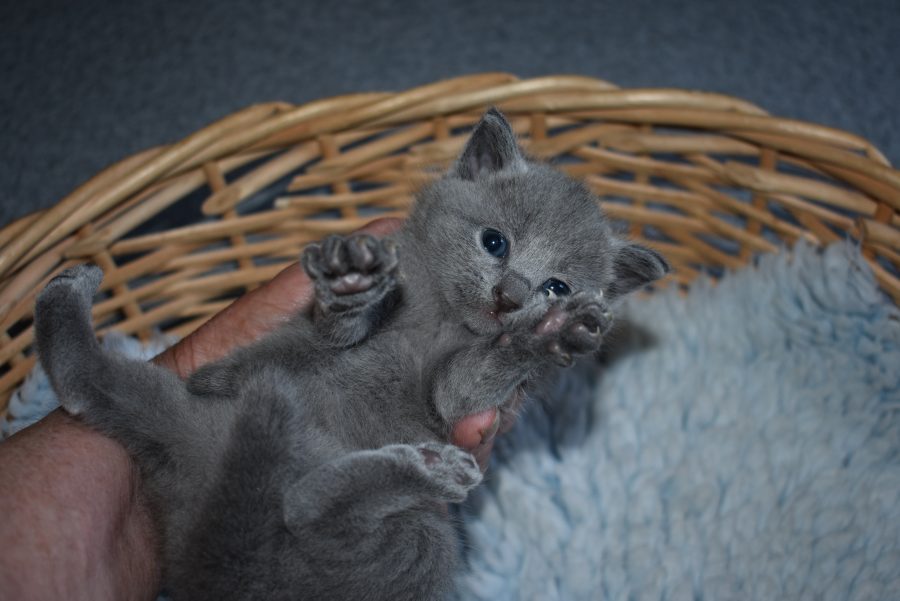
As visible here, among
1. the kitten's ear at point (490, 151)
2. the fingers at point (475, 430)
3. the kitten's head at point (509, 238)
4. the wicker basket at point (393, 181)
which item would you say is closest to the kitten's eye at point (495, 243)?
the kitten's head at point (509, 238)

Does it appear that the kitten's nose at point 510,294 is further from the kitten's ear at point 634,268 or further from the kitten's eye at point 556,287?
the kitten's ear at point 634,268

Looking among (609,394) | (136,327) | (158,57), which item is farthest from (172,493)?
(158,57)

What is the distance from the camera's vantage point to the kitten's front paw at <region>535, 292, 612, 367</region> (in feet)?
4.00

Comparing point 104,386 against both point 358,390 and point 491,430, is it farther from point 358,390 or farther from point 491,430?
point 491,430

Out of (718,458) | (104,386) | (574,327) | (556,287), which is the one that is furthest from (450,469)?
(718,458)

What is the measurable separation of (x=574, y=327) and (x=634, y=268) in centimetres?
41

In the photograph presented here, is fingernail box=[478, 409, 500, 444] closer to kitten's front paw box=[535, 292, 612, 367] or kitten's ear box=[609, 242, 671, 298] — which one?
kitten's front paw box=[535, 292, 612, 367]

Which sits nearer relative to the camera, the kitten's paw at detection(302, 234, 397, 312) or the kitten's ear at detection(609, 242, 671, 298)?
the kitten's paw at detection(302, 234, 397, 312)

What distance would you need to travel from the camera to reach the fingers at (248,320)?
1.62 m

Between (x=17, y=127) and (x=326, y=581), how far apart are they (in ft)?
7.27

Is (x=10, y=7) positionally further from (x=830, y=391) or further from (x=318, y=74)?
A: (x=830, y=391)

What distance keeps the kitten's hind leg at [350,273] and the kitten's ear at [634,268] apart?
520 millimetres

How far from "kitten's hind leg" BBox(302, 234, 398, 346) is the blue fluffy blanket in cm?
70

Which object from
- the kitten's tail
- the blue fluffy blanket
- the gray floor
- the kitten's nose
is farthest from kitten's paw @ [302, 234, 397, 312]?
the gray floor
